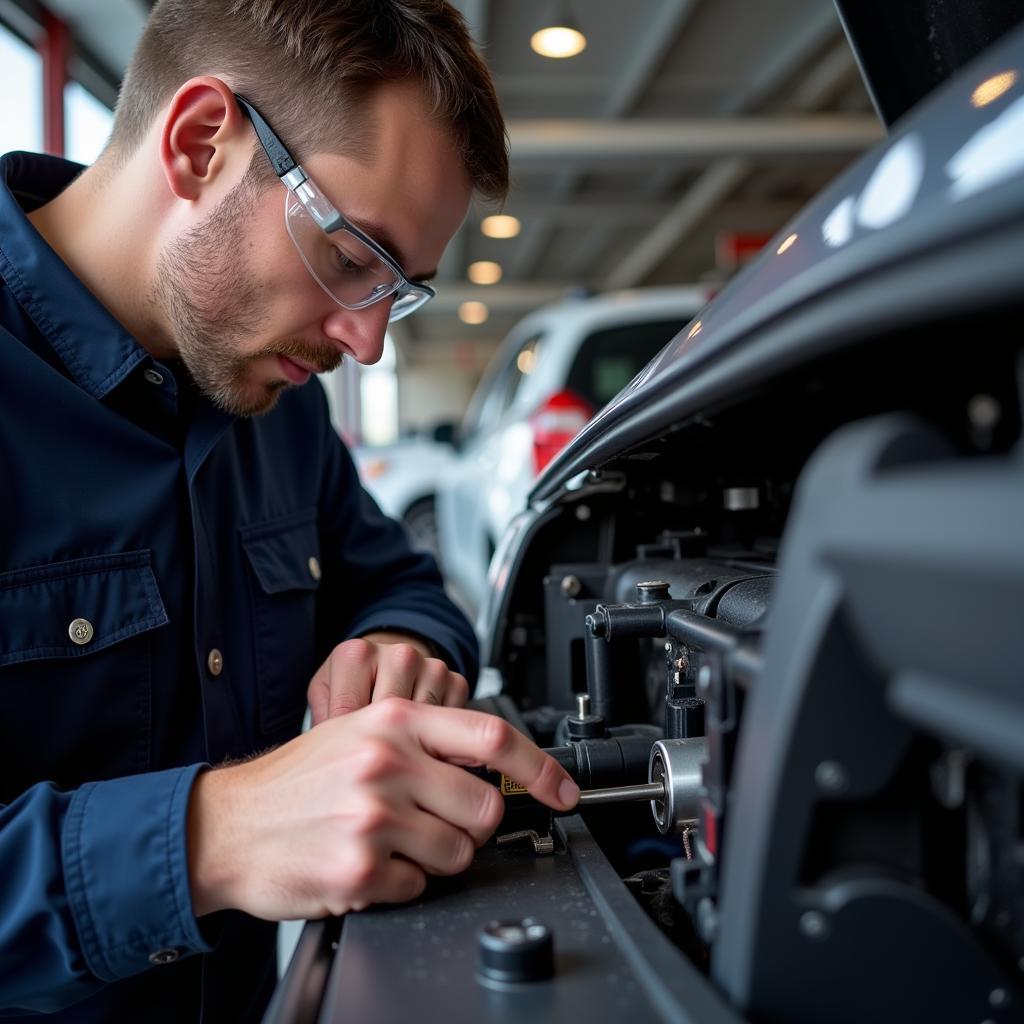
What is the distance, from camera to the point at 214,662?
1140mm

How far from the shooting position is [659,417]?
676 mm

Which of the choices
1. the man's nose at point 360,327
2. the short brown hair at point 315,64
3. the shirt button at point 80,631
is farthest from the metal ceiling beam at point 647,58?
the shirt button at point 80,631

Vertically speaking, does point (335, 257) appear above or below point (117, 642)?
above

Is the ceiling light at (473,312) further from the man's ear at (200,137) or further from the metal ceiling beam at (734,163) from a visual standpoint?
the man's ear at (200,137)

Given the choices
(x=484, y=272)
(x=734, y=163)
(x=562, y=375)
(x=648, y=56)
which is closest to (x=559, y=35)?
(x=648, y=56)

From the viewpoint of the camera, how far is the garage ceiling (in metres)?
6.00

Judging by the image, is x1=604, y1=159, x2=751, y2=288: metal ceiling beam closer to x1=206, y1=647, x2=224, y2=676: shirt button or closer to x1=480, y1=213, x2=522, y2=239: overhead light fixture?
x1=480, y1=213, x2=522, y2=239: overhead light fixture

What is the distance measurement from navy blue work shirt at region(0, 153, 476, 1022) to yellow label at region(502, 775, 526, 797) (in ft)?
0.77

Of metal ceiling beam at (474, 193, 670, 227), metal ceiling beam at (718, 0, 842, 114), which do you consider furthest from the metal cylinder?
metal ceiling beam at (474, 193, 670, 227)

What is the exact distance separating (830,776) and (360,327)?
0.89 metres

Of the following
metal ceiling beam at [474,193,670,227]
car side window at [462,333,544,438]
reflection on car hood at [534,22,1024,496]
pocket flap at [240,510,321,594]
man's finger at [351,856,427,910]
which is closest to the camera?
reflection on car hood at [534,22,1024,496]

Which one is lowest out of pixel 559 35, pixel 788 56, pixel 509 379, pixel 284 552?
pixel 284 552

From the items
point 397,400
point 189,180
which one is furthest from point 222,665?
point 397,400

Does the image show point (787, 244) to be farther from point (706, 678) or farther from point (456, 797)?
point (456, 797)
